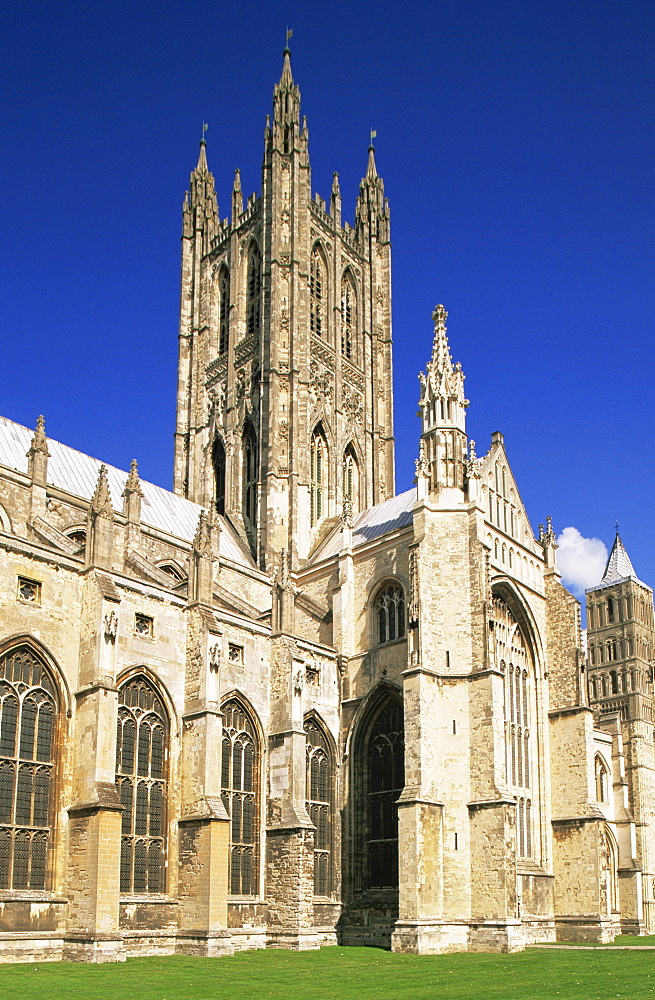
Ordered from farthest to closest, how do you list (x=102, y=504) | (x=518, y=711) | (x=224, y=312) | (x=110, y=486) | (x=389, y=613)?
1. (x=224, y=312)
2. (x=110, y=486)
3. (x=518, y=711)
4. (x=389, y=613)
5. (x=102, y=504)

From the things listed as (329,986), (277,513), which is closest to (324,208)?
(277,513)

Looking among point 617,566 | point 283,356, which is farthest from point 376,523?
point 617,566

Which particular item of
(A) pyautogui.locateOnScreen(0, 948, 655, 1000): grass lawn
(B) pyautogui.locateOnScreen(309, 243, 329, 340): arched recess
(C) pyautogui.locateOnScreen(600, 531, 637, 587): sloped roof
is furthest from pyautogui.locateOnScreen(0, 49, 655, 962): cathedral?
(C) pyautogui.locateOnScreen(600, 531, 637, 587): sloped roof

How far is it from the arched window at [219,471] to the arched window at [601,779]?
22.9 m

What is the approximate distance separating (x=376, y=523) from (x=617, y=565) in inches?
1557

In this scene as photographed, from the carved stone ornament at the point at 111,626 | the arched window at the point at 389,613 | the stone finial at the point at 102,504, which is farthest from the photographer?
the arched window at the point at 389,613

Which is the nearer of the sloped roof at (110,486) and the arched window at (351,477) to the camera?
the sloped roof at (110,486)

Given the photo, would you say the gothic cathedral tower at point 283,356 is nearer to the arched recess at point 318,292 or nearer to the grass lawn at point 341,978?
the arched recess at point 318,292

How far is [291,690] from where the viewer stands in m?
31.8

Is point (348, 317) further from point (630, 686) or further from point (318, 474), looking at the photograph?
point (630, 686)

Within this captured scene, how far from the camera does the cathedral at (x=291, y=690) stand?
25203 millimetres

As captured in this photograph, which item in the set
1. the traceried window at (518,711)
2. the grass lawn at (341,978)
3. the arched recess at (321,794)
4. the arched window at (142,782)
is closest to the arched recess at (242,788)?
the arched recess at (321,794)

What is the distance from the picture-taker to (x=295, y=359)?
4762 centimetres

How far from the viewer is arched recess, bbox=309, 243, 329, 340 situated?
5175 cm
